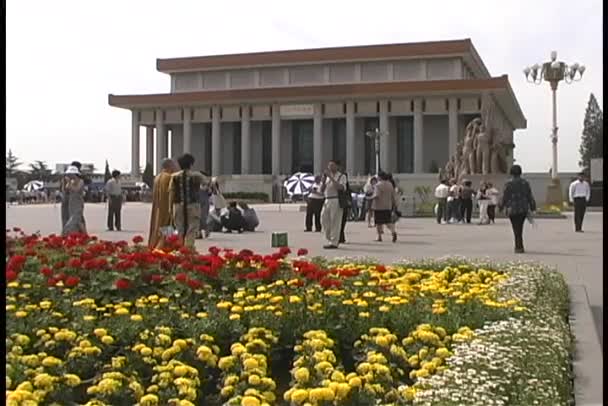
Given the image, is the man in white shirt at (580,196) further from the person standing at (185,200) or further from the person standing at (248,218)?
the person standing at (185,200)

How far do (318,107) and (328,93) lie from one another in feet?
6.91

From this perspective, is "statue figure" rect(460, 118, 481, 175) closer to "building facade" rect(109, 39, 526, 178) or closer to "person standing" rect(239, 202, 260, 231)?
"person standing" rect(239, 202, 260, 231)

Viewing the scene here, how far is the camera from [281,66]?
246ft

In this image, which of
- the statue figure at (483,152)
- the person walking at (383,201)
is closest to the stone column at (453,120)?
the statue figure at (483,152)

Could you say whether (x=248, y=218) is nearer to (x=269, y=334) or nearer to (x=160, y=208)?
(x=160, y=208)

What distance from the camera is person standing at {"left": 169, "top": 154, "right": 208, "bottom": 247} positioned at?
407 inches

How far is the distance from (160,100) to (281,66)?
10589mm

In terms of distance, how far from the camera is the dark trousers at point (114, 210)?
21.9 m

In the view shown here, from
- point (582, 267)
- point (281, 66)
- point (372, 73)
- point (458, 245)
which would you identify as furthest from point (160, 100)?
point (582, 267)

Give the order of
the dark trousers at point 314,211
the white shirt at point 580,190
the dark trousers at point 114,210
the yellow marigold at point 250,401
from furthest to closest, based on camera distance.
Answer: the dark trousers at point 114,210 → the white shirt at point 580,190 → the dark trousers at point 314,211 → the yellow marigold at point 250,401

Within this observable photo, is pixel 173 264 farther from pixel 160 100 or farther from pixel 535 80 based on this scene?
pixel 160 100

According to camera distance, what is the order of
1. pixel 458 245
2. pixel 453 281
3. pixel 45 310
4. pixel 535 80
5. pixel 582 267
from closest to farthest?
1. pixel 45 310
2. pixel 453 281
3. pixel 582 267
4. pixel 458 245
5. pixel 535 80

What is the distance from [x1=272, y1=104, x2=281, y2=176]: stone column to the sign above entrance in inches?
22.8

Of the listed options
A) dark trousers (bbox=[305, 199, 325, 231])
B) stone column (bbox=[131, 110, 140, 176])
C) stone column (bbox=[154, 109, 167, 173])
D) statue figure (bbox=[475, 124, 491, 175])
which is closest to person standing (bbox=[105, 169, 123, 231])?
dark trousers (bbox=[305, 199, 325, 231])
